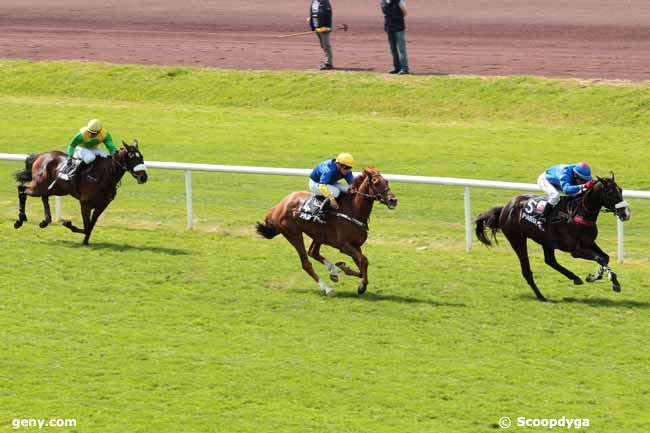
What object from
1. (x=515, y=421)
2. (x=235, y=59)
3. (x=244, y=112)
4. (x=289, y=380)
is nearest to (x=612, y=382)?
(x=515, y=421)

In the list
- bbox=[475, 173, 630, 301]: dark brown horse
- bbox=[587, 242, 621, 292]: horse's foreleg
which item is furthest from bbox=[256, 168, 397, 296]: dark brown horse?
bbox=[587, 242, 621, 292]: horse's foreleg

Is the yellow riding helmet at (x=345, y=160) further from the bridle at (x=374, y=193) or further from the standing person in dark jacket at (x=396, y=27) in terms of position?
the standing person in dark jacket at (x=396, y=27)

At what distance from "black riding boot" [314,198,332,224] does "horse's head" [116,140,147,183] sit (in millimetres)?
2558

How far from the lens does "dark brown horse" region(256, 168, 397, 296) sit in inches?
543

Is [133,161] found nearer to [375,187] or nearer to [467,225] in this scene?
[375,187]

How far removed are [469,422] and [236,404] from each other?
1824mm

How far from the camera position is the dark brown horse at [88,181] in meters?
16.0

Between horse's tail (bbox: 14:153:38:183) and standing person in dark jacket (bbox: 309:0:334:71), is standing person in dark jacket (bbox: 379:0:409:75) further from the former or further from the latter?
horse's tail (bbox: 14:153:38:183)

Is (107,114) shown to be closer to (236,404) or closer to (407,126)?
(407,126)

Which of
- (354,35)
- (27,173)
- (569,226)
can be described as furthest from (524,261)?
(354,35)

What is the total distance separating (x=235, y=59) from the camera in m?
27.1

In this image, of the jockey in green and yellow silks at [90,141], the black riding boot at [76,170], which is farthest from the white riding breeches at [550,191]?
the black riding boot at [76,170]

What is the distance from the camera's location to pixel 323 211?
1413 centimetres

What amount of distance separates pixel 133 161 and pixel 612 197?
5.75 metres
